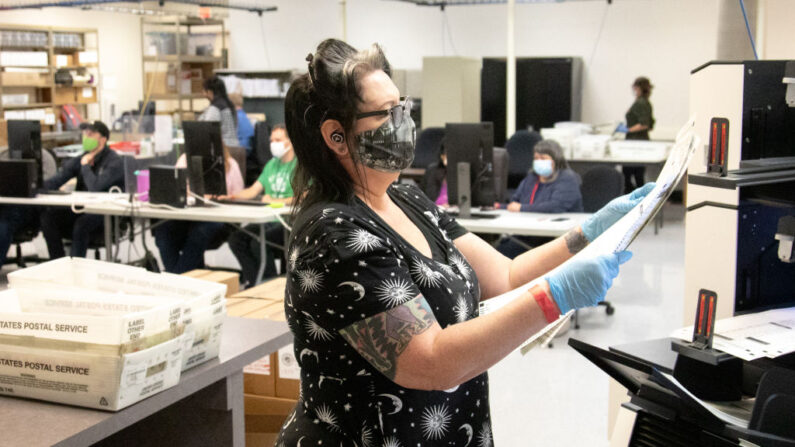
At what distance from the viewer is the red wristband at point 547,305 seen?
1.24m

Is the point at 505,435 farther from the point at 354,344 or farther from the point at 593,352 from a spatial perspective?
the point at 354,344

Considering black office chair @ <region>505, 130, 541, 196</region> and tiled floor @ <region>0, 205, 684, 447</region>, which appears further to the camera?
black office chair @ <region>505, 130, 541, 196</region>

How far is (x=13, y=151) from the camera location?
610 centimetres

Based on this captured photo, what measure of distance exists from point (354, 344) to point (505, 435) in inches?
90.6

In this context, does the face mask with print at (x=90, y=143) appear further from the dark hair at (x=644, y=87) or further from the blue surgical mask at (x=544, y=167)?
the dark hair at (x=644, y=87)

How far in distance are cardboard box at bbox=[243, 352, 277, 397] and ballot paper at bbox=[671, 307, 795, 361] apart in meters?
1.47

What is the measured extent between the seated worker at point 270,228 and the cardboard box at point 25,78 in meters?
6.25

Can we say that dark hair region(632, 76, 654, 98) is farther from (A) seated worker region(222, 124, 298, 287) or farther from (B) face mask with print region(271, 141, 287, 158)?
(B) face mask with print region(271, 141, 287, 158)

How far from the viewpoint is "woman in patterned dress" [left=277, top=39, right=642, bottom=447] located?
1252mm

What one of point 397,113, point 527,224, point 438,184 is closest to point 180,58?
point 438,184

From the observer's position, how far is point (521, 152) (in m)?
7.38

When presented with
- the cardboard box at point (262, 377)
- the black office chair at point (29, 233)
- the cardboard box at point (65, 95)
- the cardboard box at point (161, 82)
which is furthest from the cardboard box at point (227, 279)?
the cardboard box at point (161, 82)

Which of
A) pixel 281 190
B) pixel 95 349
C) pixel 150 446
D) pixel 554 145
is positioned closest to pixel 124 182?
pixel 281 190

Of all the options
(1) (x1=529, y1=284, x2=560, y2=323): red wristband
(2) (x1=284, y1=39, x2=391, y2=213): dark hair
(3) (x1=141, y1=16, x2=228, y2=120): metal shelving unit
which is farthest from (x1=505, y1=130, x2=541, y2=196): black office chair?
(1) (x1=529, y1=284, x2=560, y2=323): red wristband
